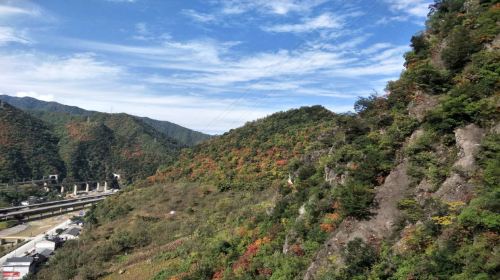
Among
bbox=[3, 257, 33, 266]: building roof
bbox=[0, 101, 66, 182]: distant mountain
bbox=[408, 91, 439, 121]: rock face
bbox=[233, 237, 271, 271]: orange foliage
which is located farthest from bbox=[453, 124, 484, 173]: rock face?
bbox=[0, 101, 66, 182]: distant mountain

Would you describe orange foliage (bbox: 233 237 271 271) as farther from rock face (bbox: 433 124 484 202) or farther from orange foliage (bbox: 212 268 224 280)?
rock face (bbox: 433 124 484 202)

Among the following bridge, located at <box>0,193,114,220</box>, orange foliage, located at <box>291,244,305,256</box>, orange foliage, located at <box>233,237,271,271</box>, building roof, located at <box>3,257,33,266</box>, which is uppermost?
orange foliage, located at <box>291,244,305,256</box>

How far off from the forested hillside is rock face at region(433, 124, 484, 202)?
52mm

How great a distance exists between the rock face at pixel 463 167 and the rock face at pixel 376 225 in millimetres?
2161

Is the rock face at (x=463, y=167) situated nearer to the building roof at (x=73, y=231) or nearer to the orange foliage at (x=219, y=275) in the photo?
the orange foliage at (x=219, y=275)

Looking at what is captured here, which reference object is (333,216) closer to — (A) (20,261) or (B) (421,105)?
(B) (421,105)

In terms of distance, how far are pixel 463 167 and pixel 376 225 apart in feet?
13.6

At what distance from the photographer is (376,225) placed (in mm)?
16766

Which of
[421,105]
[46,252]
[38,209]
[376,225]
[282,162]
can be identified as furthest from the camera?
[38,209]

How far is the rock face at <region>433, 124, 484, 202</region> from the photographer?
14544mm

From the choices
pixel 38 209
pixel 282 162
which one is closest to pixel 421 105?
pixel 282 162

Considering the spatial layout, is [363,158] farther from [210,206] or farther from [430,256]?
[210,206]

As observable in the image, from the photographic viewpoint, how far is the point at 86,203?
12300 cm

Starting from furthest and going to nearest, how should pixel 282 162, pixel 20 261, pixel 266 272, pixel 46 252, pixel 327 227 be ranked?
pixel 282 162
pixel 46 252
pixel 20 261
pixel 266 272
pixel 327 227
